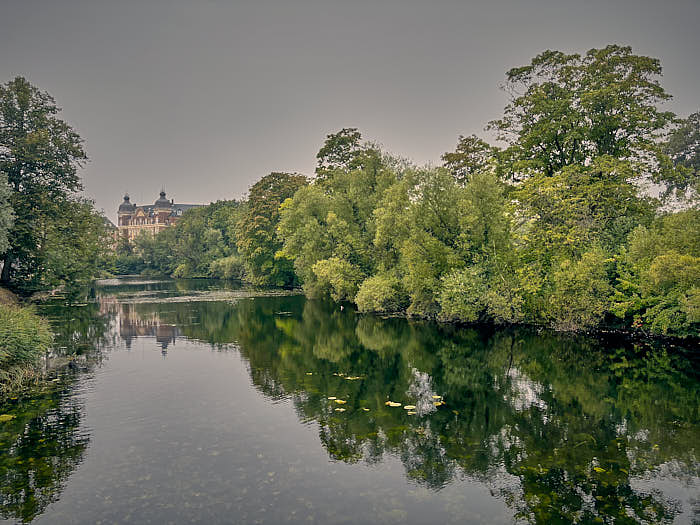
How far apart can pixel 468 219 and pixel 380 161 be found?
15165 millimetres

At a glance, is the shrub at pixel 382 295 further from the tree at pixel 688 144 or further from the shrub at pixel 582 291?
the tree at pixel 688 144

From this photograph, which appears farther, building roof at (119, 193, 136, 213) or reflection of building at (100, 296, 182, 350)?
building roof at (119, 193, 136, 213)

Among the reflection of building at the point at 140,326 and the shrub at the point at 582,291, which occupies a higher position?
the shrub at the point at 582,291

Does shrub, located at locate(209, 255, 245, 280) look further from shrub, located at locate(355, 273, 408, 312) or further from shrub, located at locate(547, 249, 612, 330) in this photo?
shrub, located at locate(547, 249, 612, 330)

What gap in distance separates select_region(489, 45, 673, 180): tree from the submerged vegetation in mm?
93

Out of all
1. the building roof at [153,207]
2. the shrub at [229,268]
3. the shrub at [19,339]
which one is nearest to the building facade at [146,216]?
the building roof at [153,207]

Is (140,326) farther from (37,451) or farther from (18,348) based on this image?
(37,451)

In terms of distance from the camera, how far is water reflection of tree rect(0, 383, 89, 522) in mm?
9383

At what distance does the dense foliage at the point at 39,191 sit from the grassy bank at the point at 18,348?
16338mm

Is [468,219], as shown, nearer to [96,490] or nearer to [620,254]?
[620,254]

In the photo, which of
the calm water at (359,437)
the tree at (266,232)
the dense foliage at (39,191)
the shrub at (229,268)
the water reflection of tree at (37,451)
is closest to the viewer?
the calm water at (359,437)

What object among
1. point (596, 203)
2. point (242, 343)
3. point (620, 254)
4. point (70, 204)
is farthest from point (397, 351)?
point (70, 204)

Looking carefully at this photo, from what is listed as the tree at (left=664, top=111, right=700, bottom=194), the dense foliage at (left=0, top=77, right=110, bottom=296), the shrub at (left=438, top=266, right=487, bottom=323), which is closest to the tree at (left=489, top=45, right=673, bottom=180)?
the shrub at (left=438, top=266, right=487, bottom=323)

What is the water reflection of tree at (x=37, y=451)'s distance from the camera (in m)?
9.38
